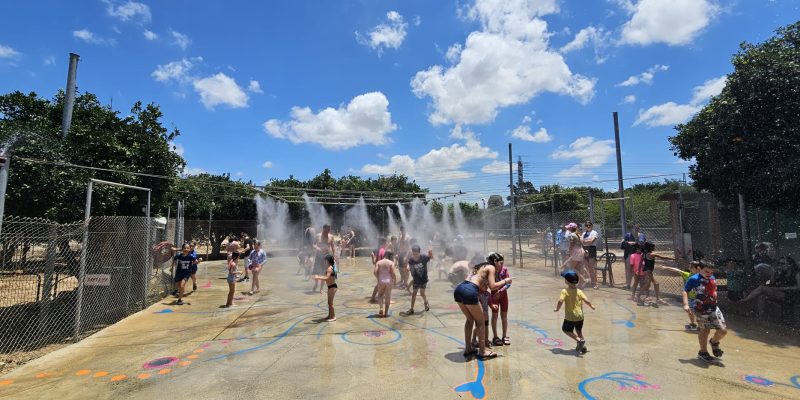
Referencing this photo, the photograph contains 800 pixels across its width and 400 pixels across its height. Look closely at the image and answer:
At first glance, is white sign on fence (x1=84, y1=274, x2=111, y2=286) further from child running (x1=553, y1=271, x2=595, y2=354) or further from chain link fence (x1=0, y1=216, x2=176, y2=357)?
child running (x1=553, y1=271, x2=595, y2=354)

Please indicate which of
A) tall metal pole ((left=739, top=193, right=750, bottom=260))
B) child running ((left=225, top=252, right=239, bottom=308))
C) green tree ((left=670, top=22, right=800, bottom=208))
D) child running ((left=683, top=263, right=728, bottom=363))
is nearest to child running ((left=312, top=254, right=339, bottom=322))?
child running ((left=225, top=252, right=239, bottom=308))

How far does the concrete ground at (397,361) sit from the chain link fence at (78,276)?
56 cm

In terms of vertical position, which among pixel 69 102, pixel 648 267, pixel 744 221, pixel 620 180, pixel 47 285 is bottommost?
pixel 47 285

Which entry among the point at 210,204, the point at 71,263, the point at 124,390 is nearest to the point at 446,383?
the point at 124,390

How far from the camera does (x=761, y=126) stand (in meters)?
7.62

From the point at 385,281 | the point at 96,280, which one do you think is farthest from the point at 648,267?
the point at 96,280

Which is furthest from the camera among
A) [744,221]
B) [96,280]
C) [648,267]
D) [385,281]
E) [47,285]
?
[744,221]

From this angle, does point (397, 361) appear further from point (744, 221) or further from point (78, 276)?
point (744, 221)

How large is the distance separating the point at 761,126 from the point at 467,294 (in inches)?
268

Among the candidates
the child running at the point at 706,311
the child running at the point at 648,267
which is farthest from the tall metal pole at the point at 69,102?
the child running at the point at 648,267

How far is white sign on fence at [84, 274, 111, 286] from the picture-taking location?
709cm

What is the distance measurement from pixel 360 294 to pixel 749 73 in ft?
31.7

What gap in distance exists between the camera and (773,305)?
8.05 m

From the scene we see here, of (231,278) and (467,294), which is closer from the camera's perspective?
(467,294)
